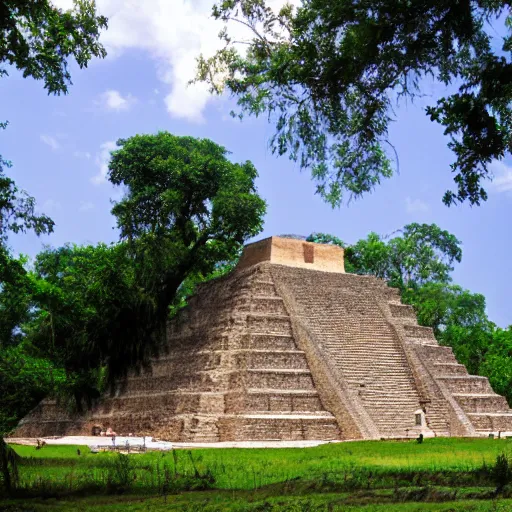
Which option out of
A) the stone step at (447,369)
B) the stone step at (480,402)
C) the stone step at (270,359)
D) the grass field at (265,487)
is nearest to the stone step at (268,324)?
the stone step at (270,359)

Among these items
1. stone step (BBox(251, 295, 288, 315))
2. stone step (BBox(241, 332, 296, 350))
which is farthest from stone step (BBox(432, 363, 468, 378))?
stone step (BBox(251, 295, 288, 315))

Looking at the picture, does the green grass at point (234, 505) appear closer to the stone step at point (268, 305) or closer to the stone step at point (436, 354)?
the stone step at point (268, 305)

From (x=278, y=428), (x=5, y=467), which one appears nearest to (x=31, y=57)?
(x=5, y=467)

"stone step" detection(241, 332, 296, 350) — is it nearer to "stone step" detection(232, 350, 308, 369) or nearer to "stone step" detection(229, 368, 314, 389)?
"stone step" detection(232, 350, 308, 369)

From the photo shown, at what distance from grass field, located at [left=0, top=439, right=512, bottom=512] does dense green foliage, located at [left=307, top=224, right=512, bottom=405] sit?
88.1ft

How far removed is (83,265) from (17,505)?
30.2m

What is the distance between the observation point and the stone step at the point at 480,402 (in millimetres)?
28234

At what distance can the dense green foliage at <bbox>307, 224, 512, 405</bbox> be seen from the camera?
4131 cm

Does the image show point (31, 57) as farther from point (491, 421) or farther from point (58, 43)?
point (491, 421)

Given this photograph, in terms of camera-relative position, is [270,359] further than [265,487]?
Yes

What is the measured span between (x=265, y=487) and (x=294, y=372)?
1587cm

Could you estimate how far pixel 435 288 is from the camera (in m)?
47.1

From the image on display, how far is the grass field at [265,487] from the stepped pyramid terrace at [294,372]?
8857 mm

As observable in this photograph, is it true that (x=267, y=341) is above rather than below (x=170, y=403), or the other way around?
above
